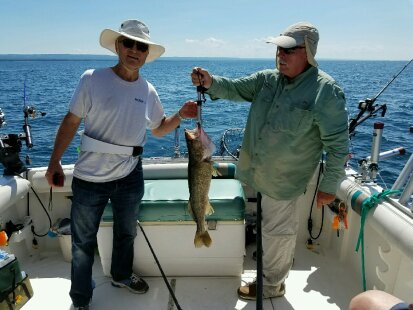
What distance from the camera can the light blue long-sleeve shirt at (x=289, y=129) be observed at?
2.64 meters

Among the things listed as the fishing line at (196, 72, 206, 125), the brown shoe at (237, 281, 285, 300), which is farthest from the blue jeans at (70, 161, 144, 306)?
the brown shoe at (237, 281, 285, 300)

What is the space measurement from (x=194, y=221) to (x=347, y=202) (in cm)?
161

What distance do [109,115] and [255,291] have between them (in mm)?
2073

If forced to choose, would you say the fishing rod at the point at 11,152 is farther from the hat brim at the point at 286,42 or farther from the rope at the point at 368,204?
the rope at the point at 368,204

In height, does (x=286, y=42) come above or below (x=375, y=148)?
above

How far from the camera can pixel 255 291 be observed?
3.31 m

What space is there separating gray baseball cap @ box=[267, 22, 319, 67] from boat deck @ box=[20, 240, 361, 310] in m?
2.21

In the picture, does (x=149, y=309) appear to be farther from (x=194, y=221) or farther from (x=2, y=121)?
(x=2, y=121)

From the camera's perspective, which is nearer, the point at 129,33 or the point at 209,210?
the point at 129,33

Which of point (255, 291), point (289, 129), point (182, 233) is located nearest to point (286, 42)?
point (289, 129)

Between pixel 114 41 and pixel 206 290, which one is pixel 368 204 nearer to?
pixel 206 290

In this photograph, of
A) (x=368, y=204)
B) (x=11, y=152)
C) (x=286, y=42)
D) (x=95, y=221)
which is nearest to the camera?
(x=286, y=42)

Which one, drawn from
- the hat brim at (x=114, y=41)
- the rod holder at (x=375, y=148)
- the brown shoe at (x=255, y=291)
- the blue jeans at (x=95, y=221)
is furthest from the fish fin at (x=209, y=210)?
the rod holder at (x=375, y=148)

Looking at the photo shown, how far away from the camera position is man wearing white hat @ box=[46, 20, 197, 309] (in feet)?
8.75
